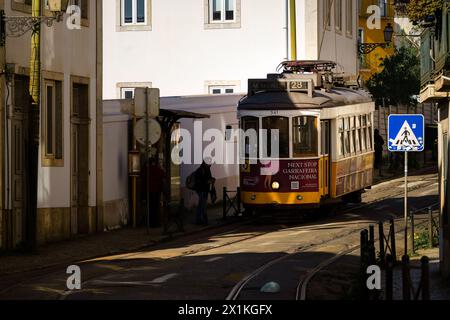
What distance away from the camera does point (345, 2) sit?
59.3 metres

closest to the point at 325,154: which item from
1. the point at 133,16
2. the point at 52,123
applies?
the point at 52,123

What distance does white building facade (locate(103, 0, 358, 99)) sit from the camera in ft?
168

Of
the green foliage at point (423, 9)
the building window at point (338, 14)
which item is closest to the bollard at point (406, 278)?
the green foliage at point (423, 9)

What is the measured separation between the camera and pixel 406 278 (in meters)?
13.8

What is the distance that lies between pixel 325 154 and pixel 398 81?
29.9 metres

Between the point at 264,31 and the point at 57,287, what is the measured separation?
3393 centimetres

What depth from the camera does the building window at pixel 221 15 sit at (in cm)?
5169

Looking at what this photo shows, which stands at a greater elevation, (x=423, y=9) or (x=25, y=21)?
(x=25, y=21)

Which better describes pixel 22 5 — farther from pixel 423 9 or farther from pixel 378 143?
pixel 378 143

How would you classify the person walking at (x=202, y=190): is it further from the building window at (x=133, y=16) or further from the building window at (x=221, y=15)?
the building window at (x=133, y=16)

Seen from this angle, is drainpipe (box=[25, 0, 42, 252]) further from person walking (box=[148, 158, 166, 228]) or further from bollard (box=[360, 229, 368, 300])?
bollard (box=[360, 229, 368, 300])

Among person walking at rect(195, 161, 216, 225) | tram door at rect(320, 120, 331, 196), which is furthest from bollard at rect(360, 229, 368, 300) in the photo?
person walking at rect(195, 161, 216, 225)
